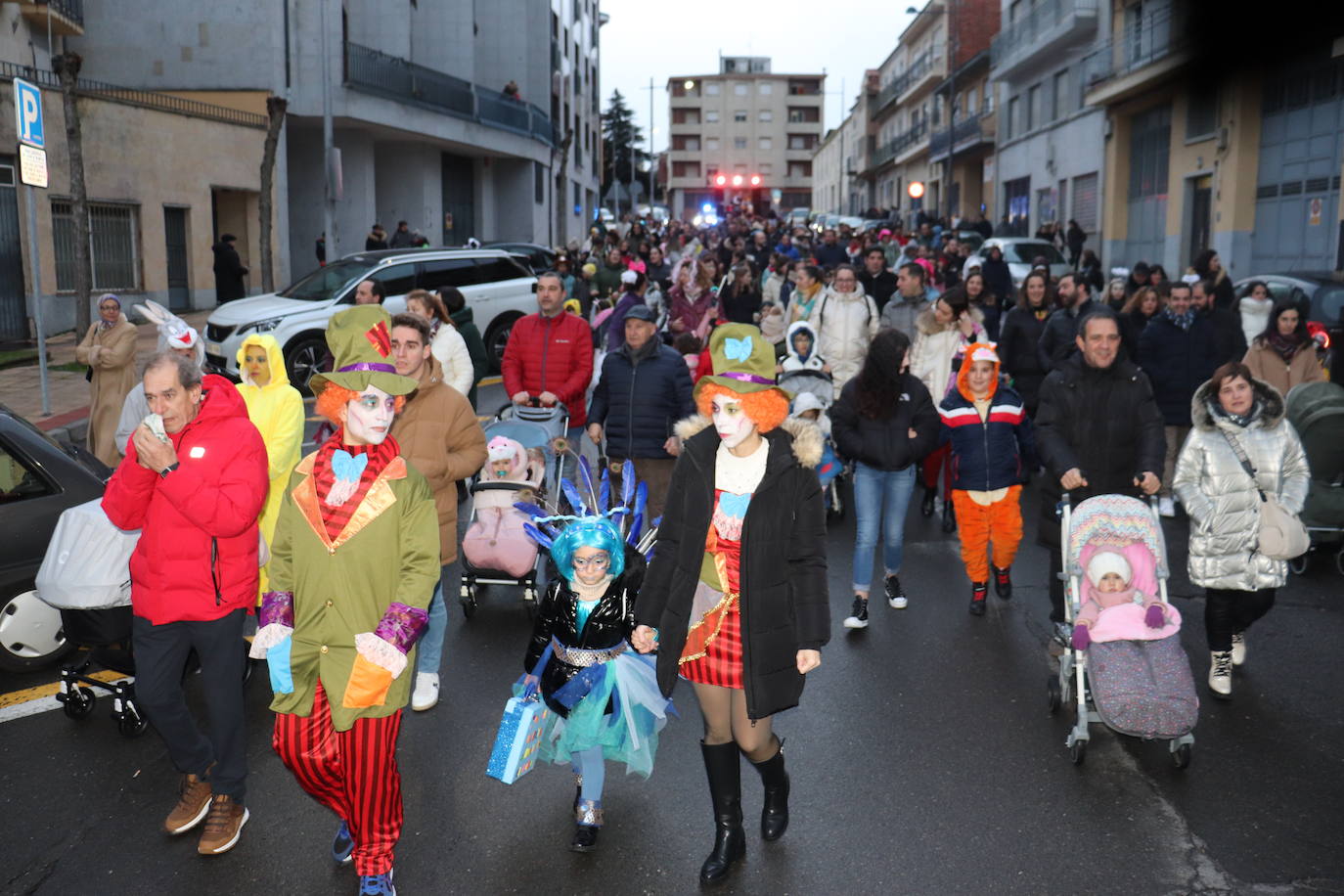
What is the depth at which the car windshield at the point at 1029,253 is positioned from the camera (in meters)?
26.9

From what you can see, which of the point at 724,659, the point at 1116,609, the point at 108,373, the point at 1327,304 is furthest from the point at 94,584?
the point at 1327,304

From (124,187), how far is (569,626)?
840 inches

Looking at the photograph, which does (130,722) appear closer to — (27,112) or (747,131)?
(27,112)

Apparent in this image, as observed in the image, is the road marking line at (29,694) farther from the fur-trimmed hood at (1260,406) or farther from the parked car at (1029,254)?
the parked car at (1029,254)

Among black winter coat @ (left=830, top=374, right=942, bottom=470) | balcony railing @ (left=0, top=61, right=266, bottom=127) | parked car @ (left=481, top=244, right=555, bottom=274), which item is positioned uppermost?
balcony railing @ (left=0, top=61, right=266, bottom=127)

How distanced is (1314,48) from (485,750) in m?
4.52

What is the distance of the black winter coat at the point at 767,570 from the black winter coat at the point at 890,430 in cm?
296

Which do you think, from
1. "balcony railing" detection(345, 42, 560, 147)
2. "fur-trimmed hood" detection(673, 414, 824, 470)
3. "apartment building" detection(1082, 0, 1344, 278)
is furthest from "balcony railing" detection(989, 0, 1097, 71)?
"fur-trimmed hood" detection(673, 414, 824, 470)

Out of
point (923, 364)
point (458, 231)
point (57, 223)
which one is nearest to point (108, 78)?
point (57, 223)

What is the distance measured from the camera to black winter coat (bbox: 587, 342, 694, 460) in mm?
7609

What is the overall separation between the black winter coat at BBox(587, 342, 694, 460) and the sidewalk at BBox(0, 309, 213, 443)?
21.1 feet

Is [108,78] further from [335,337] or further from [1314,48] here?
[1314,48]

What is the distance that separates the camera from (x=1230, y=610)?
5758 mm

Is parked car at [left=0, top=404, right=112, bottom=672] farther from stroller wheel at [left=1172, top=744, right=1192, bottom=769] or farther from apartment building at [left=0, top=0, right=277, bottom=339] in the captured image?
apartment building at [left=0, top=0, right=277, bottom=339]
